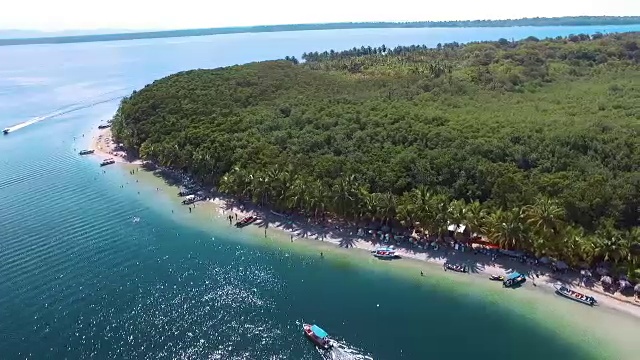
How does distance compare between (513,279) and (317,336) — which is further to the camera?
(513,279)

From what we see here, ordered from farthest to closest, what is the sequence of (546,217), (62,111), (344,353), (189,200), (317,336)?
(62,111), (189,200), (546,217), (317,336), (344,353)

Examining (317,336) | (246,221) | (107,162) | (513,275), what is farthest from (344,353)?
(107,162)

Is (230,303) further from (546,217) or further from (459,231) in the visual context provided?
(546,217)

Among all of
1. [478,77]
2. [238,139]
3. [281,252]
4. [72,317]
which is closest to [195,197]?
[238,139]

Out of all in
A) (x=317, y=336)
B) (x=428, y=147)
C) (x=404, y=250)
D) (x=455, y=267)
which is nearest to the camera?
(x=317, y=336)

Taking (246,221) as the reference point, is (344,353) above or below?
above

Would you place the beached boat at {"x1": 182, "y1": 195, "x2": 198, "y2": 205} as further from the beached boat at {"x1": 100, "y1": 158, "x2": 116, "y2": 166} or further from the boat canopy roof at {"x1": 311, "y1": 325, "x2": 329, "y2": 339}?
the boat canopy roof at {"x1": 311, "y1": 325, "x2": 329, "y2": 339}
